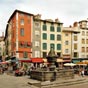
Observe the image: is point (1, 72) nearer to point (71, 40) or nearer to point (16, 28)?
point (16, 28)

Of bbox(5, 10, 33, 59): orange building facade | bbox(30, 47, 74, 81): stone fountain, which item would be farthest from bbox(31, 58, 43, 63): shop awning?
bbox(30, 47, 74, 81): stone fountain

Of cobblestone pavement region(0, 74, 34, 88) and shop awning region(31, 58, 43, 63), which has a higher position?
shop awning region(31, 58, 43, 63)

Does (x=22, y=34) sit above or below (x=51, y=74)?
above

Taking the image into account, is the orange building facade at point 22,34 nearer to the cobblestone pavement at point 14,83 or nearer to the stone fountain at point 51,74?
the stone fountain at point 51,74

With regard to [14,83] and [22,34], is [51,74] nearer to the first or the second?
[14,83]

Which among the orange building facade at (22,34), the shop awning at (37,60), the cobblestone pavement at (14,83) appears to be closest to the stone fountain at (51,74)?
the cobblestone pavement at (14,83)

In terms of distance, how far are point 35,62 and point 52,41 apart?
8444 millimetres

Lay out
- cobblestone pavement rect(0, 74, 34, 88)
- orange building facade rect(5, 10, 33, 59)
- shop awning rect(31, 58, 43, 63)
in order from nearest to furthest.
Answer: cobblestone pavement rect(0, 74, 34, 88)
shop awning rect(31, 58, 43, 63)
orange building facade rect(5, 10, 33, 59)

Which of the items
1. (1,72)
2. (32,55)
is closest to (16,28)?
(32,55)

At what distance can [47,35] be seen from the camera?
62.8m

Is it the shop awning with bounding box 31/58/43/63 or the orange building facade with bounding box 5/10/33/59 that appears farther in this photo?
the orange building facade with bounding box 5/10/33/59

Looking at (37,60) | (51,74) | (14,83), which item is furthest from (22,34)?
(14,83)

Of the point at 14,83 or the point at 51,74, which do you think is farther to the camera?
the point at 51,74

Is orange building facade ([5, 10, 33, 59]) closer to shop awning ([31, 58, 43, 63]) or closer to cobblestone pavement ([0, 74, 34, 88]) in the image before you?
shop awning ([31, 58, 43, 63])
